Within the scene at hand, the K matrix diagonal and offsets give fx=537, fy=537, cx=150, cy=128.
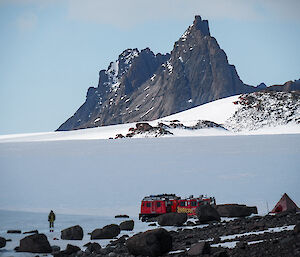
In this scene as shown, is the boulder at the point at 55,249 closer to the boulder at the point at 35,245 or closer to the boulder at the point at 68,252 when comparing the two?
the boulder at the point at 35,245

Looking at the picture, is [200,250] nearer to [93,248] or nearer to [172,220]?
[93,248]

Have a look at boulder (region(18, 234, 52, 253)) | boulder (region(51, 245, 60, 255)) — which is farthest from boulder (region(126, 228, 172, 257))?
boulder (region(18, 234, 52, 253))

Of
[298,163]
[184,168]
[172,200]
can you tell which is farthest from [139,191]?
[298,163]

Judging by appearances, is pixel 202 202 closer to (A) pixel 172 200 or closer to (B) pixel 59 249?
(A) pixel 172 200

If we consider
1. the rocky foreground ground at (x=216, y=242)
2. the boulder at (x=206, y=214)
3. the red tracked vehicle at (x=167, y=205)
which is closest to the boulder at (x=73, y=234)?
the rocky foreground ground at (x=216, y=242)

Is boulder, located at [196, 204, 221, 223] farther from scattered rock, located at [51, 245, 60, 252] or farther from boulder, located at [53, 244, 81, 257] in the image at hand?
scattered rock, located at [51, 245, 60, 252]

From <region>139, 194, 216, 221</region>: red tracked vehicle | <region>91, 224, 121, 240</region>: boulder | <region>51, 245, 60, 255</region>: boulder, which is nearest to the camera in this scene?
<region>51, 245, 60, 255</region>: boulder

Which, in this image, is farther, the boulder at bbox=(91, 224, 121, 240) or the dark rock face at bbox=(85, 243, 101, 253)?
the boulder at bbox=(91, 224, 121, 240)

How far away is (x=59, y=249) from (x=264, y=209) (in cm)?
1793

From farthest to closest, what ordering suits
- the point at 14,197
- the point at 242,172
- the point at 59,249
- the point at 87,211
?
1. the point at 242,172
2. the point at 14,197
3. the point at 87,211
4. the point at 59,249

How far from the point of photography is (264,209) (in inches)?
1538

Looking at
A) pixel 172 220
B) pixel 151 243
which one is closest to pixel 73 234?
pixel 172 220

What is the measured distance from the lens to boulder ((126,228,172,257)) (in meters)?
20.9

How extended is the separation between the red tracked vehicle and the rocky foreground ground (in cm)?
603
